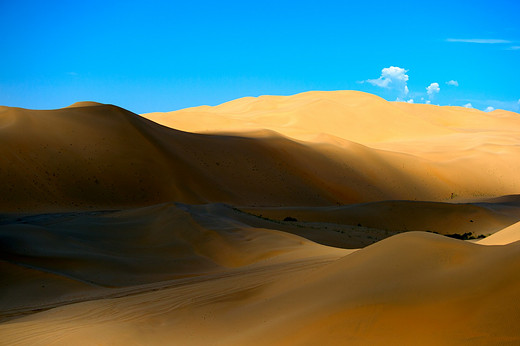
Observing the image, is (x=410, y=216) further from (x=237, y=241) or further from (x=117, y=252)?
(x=117, y=252)

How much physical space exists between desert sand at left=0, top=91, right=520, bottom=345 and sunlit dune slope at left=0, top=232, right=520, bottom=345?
2 cm

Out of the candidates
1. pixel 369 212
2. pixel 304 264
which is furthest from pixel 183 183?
pixel 304 264

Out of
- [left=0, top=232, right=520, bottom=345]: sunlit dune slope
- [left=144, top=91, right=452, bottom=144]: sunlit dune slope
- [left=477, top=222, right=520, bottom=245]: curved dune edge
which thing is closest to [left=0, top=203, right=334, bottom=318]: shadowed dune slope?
[left=0, top=232, right=520, bottom=345]: sunlit dune slope

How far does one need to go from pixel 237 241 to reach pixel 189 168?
57.0 feet

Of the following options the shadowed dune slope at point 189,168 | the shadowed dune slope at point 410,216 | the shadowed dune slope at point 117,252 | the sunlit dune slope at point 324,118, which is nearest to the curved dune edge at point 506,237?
the shadowed dune slope at point 117,252

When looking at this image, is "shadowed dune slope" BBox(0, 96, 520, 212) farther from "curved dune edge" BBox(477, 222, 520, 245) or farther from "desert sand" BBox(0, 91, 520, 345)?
"curved dune edge" BBox(477, 222, 520, 245)

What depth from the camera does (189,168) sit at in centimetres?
3041

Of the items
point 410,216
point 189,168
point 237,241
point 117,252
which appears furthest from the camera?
point 189,168

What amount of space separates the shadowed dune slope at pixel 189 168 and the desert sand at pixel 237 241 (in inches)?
4.8

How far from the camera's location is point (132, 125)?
32156 millimetres

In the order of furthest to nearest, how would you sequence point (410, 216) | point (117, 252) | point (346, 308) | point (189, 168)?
point (189, 168) → point (410, 216) → point (117, 252) → point (346, 308)

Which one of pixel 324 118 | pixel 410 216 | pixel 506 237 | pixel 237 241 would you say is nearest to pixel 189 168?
pixel 410 216

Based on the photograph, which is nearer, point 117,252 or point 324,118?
point 117,252

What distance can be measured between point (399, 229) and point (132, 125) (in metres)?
17.3
